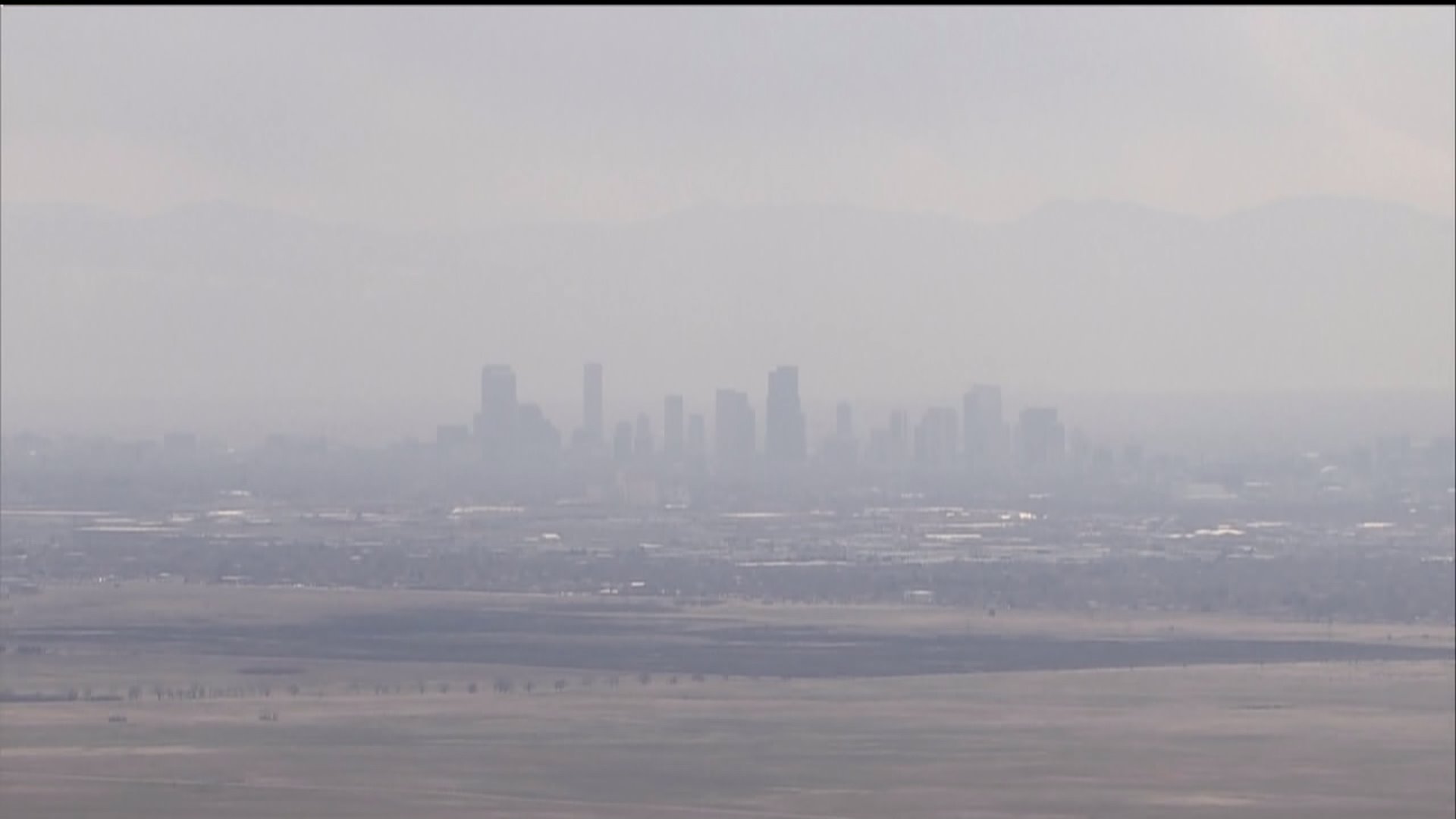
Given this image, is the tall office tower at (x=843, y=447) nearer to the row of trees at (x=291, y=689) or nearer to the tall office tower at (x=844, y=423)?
the tall office tower at (x=844, y=423)

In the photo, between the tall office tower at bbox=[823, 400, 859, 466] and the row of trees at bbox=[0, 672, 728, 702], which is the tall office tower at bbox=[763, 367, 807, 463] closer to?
the tall office tower at bbox=[823, 400, 859, 466]

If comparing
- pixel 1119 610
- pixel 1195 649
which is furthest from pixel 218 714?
pixel 1119 610

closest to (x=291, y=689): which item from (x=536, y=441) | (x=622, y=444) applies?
(x=536, y=441)

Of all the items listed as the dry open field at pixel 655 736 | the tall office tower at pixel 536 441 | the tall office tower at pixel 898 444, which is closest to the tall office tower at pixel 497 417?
the tall office tower at pixel 536 441

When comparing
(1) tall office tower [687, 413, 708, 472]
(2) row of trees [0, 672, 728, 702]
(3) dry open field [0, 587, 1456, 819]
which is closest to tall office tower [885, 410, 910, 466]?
(1) tall office tower [687, 413, 708, 472]

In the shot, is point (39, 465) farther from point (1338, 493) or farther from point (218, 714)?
point (1338, 493)

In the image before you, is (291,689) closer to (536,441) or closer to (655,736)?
(655,736)

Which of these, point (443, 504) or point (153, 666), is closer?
point (153, 666)
